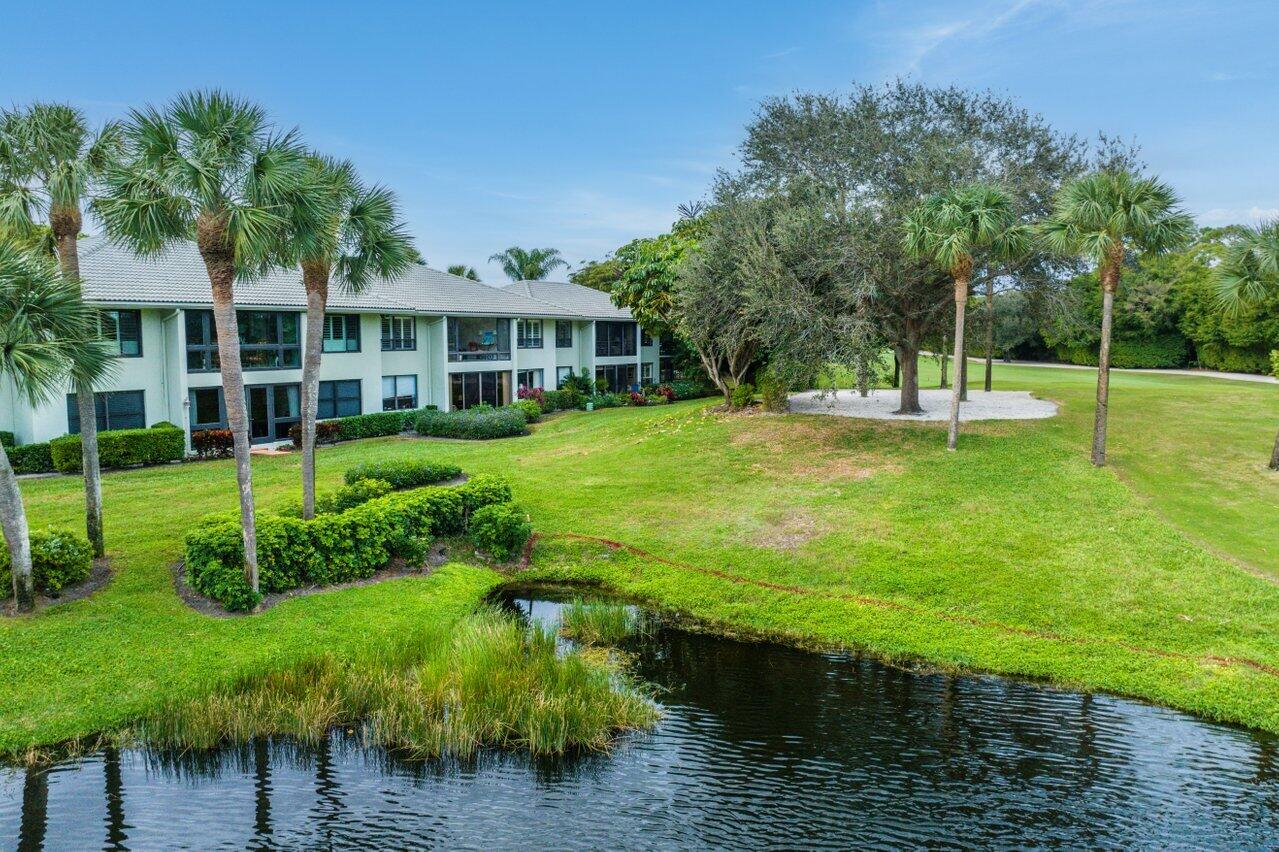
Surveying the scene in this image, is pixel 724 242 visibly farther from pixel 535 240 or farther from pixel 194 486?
pixel 535 240

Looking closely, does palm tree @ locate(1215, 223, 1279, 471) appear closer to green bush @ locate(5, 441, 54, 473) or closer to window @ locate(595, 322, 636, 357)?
window @ locate(595, 322, 636, 357)

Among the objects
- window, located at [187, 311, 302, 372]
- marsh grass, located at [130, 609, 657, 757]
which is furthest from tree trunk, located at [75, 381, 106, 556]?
window, located at [187, 311, 302, 372]

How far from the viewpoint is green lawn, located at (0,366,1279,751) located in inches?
478

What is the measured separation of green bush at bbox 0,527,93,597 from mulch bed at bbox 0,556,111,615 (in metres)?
0.13

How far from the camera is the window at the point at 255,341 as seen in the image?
28578 millimetres

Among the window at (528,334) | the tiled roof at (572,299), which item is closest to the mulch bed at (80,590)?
the window at (528,334)

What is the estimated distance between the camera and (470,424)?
110ft

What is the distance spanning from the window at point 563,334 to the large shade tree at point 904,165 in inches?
735

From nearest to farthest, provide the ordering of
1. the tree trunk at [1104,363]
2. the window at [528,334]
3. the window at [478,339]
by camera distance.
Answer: the tree trunk at [1104,363] → the window at [478,339] → the window at [528,334]

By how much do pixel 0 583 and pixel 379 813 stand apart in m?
8.94

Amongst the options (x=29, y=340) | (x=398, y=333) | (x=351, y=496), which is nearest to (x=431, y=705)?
(x=29, y=340)

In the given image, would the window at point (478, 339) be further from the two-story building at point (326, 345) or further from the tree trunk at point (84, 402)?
the tree trunk at point (84, 402)

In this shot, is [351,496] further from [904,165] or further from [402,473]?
[904,165]

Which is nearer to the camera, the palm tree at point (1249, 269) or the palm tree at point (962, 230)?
the palm tree at point (1249, 269)
